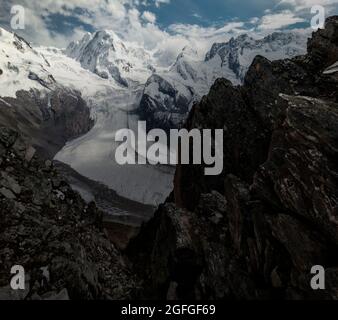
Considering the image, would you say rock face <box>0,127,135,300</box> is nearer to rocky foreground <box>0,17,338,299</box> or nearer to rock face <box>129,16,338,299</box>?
rocky foreground <box>0,17,338,299</box>

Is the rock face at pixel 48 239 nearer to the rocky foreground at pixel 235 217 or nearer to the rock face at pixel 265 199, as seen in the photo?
the rocky foreground at pixel 235 217

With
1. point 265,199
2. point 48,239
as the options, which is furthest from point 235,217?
point 48,239

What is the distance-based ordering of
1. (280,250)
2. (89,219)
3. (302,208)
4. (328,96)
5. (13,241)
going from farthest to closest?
1. (89,219)
2. (328,96)
3. (13,241)
4. (280,250)
5. (302,208)

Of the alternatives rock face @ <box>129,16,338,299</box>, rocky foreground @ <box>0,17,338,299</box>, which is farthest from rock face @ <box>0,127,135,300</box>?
rock face @ <box>129,16,338,299</box>

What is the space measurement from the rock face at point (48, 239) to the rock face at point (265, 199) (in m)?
3.82

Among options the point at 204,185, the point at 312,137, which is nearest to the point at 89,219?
the point at 204,185

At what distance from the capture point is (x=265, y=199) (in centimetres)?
2314

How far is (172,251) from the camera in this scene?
28516 millimetres

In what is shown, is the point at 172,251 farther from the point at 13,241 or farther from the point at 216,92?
the point at 216,92

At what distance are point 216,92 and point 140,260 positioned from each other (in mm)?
17727

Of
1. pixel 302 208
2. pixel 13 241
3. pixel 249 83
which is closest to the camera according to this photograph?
pixel 302 208

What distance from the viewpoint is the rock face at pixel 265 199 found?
19125 millimetres

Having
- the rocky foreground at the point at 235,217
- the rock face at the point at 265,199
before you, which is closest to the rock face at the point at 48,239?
the rocky foreground at the point at 235,217

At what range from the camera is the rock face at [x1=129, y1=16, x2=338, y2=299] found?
19.1 meters
